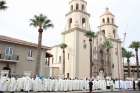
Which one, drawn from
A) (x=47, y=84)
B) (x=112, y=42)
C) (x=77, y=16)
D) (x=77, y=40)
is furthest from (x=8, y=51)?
(x=112, y=42)

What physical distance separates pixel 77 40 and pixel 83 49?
2.69 meters

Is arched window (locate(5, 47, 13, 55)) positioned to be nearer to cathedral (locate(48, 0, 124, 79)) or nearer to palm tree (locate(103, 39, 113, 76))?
cathedral (locate(48, 0, 124, 79))

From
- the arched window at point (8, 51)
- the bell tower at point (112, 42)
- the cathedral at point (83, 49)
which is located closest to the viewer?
the arched window at point (8, 51)

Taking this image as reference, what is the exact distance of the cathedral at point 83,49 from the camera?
190 feet

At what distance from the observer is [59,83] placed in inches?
1211

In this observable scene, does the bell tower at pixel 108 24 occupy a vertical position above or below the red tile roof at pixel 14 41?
above

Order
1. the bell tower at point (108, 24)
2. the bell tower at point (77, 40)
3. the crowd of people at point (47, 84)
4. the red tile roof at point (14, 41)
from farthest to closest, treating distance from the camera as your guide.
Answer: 1. the bell tower at point (108, 24)
2. the bell tower at point (77, 40)
3. the red tile roof at point (14, 41)
4. the crowd of people at point (47, 84)

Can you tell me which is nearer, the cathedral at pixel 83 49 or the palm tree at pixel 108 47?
the cathedral at pixel 83 49

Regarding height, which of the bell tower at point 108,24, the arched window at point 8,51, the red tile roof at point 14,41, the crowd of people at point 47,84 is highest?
the bell tower at point 108,24

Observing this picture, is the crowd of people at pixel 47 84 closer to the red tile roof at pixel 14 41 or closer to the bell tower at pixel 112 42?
the red tile roof at pixel 14 41

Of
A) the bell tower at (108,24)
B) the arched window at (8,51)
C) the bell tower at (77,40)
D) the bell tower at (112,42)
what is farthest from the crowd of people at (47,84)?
the bell tower at (108,24)

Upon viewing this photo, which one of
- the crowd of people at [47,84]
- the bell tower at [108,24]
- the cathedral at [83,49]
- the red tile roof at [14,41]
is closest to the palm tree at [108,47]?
the cathedral at [83,49]

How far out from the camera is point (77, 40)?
191 feet

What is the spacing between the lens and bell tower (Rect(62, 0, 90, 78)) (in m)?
57.3
